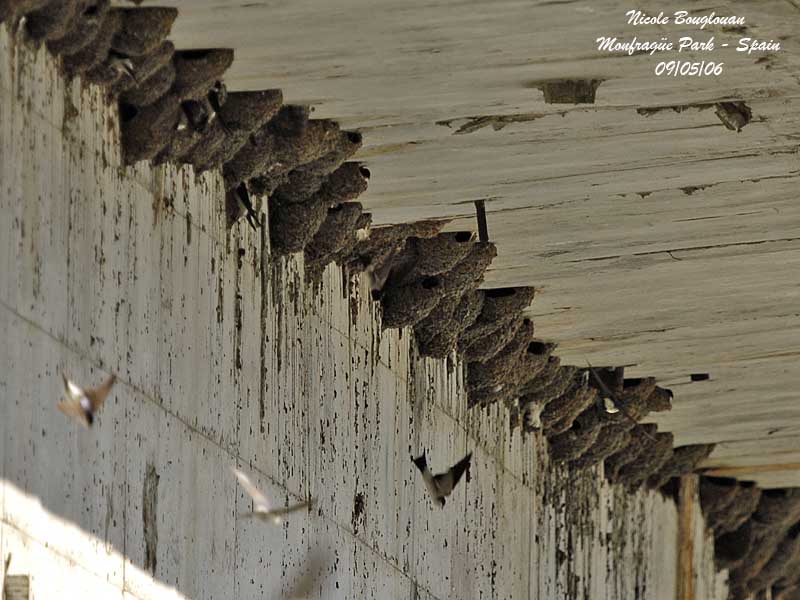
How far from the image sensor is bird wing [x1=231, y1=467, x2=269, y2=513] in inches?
388

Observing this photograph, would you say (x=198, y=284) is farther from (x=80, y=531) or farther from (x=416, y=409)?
(x=416, y=409)

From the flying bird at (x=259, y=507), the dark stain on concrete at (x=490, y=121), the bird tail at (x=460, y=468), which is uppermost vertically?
the dark stain on concrete at (x=490, y=121)

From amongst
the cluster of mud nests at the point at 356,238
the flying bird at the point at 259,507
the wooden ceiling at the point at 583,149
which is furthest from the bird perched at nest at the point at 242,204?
the flying bird at the point at 259,507

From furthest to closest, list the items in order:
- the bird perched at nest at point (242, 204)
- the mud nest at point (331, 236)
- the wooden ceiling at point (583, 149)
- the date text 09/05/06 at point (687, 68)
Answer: the mud nest at point (331, 236)
the bird perched at nest at point (242, 204)
the date text 09/05/06 at point (687, 68)
the wooden ceiling at point (583, 149)

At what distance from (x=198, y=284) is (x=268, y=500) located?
1.25m

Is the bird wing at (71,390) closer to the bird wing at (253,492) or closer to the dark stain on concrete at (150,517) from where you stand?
the dark stain on concrete at (150,517)

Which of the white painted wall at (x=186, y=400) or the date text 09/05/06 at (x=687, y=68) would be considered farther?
the date text 09/05/06 at (x=687, y=68)

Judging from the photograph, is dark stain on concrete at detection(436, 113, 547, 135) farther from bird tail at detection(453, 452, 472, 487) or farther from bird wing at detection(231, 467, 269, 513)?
bird tail at detection(453, 452, 472, 487)

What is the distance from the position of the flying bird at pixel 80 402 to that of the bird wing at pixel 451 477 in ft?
17.1

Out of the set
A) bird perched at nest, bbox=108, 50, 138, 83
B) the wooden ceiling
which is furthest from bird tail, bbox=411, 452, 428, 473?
bird perched at nest, bbox=108, 50, 138, 83

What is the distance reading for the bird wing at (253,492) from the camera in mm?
9852

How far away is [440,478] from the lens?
13.4 meters

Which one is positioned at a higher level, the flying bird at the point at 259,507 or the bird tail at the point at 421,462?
the bird tail at the point at 421,462

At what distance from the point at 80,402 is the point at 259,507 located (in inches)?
87.0
